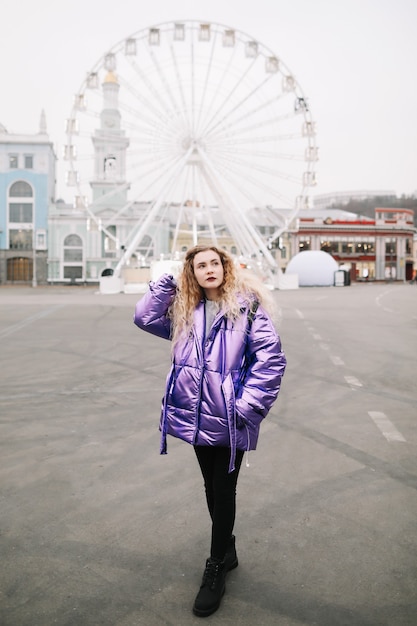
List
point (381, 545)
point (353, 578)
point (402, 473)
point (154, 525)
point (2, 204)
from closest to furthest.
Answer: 1. point (353, 578)
2. point (381, 545)
3. point (154, 525)
4. point (402, 473)
5. point (2, 204)

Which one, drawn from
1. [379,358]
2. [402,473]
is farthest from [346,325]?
[402,473]

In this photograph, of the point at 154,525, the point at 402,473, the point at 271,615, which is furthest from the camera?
the point at 402,473

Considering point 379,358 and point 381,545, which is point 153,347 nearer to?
point 379,358

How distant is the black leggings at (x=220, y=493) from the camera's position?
2.99 meters

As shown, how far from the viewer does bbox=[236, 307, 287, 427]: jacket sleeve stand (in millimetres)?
3000

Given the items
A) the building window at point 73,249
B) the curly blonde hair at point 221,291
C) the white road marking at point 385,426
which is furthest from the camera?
the building window at point 73,249

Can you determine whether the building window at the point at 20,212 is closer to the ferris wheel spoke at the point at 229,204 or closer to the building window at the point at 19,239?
the building window at the point at 19,239

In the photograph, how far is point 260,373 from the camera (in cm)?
303

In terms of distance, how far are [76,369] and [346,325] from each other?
891cm

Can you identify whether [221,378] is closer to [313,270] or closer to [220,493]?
[220,493]

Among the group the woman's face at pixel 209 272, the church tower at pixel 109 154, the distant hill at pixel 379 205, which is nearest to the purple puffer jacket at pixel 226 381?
the woman's face at pixel 209 272

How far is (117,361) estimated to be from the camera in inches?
385

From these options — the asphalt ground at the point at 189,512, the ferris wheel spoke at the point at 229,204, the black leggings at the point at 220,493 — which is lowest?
the asphalt ground at the point at 189,512

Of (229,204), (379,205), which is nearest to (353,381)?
(229,204)
